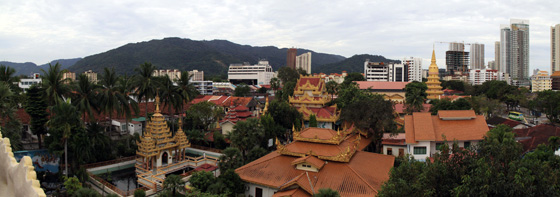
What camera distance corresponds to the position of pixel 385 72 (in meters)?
110

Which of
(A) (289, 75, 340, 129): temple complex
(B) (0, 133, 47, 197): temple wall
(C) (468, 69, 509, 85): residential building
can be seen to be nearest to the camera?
(B) (0, 133, 47, 197): temple wall

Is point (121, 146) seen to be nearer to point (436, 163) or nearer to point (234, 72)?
point (436, 163)

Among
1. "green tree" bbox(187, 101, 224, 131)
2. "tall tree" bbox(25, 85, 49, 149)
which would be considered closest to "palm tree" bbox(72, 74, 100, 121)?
"tall tree" bbox(25, 85, 49, 149)

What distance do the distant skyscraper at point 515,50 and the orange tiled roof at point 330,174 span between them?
15298 centimetres

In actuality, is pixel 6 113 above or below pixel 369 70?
below

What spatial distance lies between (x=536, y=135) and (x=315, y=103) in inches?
799

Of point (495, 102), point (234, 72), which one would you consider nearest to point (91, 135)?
point (495, 102)

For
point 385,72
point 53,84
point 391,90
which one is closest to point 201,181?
point 53,84

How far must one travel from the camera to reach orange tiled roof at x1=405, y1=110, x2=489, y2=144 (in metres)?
24.9

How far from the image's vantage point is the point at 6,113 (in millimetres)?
23109

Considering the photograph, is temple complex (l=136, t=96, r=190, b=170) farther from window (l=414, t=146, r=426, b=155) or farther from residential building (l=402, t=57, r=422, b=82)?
residential building (l=402, t=57, r=422, b=82)

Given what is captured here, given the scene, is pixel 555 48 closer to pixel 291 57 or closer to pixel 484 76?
pixel 484 76

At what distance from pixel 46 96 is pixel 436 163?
26.3 metres

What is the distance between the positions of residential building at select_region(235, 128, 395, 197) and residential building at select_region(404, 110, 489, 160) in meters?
4.69
